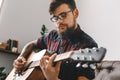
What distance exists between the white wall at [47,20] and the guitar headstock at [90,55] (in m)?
1.32

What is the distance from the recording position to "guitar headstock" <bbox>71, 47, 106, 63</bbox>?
1210 mm

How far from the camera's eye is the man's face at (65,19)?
5.75ft

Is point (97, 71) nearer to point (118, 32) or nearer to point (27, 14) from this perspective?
point (118, 32)

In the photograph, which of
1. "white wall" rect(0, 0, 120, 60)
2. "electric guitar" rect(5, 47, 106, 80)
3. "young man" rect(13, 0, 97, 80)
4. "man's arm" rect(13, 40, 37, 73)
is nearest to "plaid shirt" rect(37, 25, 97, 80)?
"young man" rect(13, 0, 97, 80)

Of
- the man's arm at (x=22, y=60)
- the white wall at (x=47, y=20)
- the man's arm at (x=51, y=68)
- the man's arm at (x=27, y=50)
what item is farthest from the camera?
the white wall at (x=47, y=20)

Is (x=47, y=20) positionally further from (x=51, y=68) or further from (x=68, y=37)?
(x=51, y=68)

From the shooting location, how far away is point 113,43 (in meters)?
2.69

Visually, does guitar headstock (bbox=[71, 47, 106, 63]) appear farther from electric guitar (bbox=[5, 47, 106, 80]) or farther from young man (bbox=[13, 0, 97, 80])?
young man (bbox=[13, 0, 97, 80])

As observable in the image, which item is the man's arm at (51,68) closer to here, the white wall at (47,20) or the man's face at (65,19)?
the man's face at (65,19)

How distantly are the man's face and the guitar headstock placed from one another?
40 centimetres

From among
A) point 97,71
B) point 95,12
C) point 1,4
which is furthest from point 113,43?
point 1,4

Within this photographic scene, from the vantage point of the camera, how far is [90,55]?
1.27 m

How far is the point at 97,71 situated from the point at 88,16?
149 centimetres

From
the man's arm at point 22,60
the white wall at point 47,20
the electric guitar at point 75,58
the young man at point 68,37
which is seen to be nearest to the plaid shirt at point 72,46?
the young man at point 68,37
